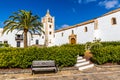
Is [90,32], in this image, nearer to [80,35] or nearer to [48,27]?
[80,35]

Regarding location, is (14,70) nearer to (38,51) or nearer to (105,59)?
(38,51)

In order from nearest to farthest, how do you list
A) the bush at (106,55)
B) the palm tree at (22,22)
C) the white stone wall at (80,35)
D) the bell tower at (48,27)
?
the bush at (106,55)
the palm tree at (22,22)
the white stone wall at (80,35)
the bell tower at (48,27)

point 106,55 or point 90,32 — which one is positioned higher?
point 90,32

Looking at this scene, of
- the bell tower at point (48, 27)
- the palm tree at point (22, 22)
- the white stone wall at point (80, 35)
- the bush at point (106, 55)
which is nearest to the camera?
the bush at point (106, 55)

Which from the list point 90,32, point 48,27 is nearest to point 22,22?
point 90,32

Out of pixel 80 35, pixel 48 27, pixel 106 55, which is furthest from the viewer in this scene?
pixel 48 27

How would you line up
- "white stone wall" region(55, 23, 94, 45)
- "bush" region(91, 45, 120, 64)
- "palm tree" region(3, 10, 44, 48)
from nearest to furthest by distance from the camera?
"bush" region(91, 45, 120, 64), "palm tree" region(3, 10, 44, 48), "white stone wall" region(55, 23, 94, 45)

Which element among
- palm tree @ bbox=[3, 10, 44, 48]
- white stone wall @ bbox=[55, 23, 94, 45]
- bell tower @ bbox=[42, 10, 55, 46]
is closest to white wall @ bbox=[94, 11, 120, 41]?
white stone wall @ bbox=[55, 23, 94, 45]

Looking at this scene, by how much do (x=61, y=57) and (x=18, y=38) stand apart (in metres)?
30.2

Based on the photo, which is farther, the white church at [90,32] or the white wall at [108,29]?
the white church at [90,32]

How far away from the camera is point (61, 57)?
36.0 feet

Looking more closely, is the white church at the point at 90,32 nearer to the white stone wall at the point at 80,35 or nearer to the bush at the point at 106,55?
the white stone wall at the point at 80,35

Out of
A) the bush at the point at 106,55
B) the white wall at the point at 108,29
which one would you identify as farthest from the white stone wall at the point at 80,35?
the bush at the point at 106,55

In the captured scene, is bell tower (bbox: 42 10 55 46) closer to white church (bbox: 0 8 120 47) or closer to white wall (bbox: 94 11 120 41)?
white church (bbox: 0 8 120 47)
